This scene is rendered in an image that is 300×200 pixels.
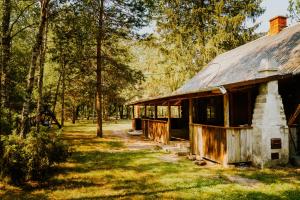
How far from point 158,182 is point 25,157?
164 inches

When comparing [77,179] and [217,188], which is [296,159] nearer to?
[217,188]

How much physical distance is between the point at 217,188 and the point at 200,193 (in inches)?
26.9

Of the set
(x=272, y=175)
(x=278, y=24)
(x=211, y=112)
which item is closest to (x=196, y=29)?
(x=278, y=24)

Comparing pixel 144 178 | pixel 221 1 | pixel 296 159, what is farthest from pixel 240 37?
pixel 144 178

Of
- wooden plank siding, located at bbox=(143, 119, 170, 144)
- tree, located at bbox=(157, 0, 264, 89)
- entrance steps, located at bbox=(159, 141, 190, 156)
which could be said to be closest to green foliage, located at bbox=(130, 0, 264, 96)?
tree, located at bbox=(157, 0, 264, 89)

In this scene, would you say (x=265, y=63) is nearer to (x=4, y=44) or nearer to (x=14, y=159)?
(x=14, y=159)

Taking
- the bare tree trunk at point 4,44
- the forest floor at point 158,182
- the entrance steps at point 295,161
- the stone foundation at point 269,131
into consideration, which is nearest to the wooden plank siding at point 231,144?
the stone foundation at point 269,131

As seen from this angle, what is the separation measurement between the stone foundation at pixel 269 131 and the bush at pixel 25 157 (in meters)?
7.44

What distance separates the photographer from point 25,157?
9.09 metres

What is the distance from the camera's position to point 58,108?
47.4 meters

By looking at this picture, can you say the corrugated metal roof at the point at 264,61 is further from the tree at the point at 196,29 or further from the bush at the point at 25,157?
the tree at the point at 196,29

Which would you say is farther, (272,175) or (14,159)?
(272,175)

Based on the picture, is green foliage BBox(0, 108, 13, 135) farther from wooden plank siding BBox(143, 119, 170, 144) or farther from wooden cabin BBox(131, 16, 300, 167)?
wooden plank siding BBox(143, 119, 170, 144)

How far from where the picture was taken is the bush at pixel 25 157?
8.99m
